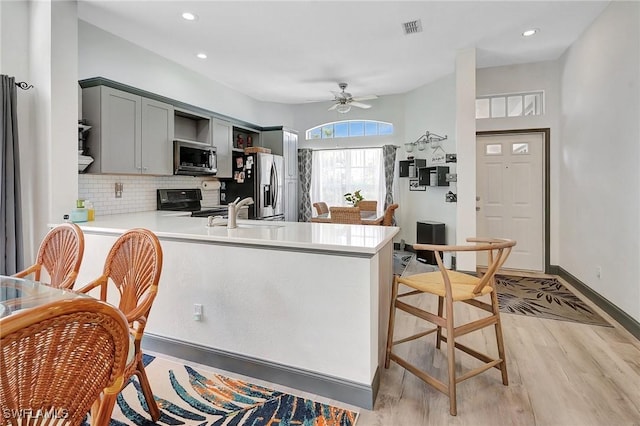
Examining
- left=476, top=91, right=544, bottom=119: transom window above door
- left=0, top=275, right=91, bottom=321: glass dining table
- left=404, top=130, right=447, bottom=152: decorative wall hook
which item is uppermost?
left=476, top=91, right=544, bottom=119: transom window above door

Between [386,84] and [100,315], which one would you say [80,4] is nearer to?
[100,315]

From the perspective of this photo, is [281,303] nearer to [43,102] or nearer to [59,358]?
[59,358]

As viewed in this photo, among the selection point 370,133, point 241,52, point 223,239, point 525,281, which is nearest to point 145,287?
point 223,239

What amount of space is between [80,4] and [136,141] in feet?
4.47

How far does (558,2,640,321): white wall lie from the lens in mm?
2951

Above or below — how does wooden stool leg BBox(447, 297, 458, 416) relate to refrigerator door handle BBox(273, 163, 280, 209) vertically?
below

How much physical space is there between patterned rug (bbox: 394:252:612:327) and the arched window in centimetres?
326

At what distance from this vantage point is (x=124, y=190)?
4.12 m

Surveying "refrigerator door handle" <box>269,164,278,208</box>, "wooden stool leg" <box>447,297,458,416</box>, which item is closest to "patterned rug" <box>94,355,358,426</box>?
"wooden stool leg" <box>447,297,458,416</box>

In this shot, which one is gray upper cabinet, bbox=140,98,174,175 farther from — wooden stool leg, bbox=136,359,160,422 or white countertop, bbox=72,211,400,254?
wooden stool leg, bbox=136,359,160,422

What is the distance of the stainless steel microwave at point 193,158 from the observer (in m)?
4.37

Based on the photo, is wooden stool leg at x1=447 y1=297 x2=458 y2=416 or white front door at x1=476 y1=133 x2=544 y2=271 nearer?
wooden stool leg at x1=447 y1=297 x2=458 y2=416

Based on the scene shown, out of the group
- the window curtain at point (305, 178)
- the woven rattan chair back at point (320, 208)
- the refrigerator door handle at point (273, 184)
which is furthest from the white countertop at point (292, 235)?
the window curtain at point (305, 178)

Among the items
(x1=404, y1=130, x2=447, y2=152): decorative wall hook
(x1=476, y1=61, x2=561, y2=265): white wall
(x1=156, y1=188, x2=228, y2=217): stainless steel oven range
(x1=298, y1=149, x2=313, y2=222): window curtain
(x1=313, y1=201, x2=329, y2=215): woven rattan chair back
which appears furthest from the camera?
(x1=298, y1=149, x2=313, y2=222): window curtain
